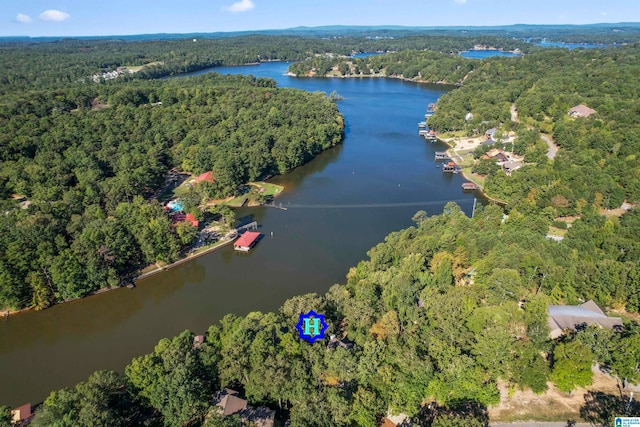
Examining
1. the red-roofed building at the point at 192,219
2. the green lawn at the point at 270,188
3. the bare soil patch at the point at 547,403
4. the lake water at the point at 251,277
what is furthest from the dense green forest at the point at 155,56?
the bare soil patch at the point at 547,403

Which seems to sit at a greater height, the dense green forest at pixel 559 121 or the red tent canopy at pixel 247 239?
the dense green forest at pixel 559 121

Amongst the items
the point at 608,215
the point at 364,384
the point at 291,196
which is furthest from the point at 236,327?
the point at 608,215

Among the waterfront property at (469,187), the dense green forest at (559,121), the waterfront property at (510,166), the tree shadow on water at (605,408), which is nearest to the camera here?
the tree shadow on water at (605,408)

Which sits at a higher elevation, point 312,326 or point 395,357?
point 395,357

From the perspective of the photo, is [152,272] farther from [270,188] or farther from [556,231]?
[556,231]

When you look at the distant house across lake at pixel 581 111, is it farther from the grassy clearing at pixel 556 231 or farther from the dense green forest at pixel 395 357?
the dense green forest at pixel 395 357

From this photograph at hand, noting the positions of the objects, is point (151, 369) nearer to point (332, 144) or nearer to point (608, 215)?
point (608, 215)

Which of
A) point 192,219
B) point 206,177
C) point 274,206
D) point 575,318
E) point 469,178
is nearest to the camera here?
point 575,318

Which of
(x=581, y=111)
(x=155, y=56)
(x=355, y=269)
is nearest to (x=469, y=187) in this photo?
(x=355, y=269)
